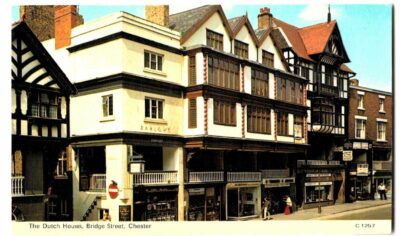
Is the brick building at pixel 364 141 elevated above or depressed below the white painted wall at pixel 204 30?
below

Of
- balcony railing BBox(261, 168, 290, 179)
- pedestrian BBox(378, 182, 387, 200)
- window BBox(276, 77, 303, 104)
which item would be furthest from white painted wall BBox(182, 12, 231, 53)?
pedestrian BBox(378, 182, 387, 200)

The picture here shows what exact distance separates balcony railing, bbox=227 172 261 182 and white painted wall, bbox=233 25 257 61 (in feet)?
15.9

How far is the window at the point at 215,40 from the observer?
1950cm

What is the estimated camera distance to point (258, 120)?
21.2m

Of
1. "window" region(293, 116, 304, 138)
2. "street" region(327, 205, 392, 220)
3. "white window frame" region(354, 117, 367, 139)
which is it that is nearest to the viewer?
"street" region(327, 205, 392, 220)

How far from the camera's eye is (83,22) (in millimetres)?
17641

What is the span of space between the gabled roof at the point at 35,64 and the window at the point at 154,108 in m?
2.75

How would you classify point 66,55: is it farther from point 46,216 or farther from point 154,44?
point 46,216

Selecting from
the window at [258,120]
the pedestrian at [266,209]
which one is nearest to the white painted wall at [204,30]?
the window at [258,120]

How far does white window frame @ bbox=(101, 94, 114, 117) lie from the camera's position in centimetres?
1706

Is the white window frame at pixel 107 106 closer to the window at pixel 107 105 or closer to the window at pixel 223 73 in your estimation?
the window at pixel 107 105

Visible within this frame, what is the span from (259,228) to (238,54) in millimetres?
7550

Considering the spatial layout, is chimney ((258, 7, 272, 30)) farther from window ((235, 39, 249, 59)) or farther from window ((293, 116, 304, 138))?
window ((293, 116, 304, 138))

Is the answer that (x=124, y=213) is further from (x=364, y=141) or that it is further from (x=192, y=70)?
(x=364, y=141)
